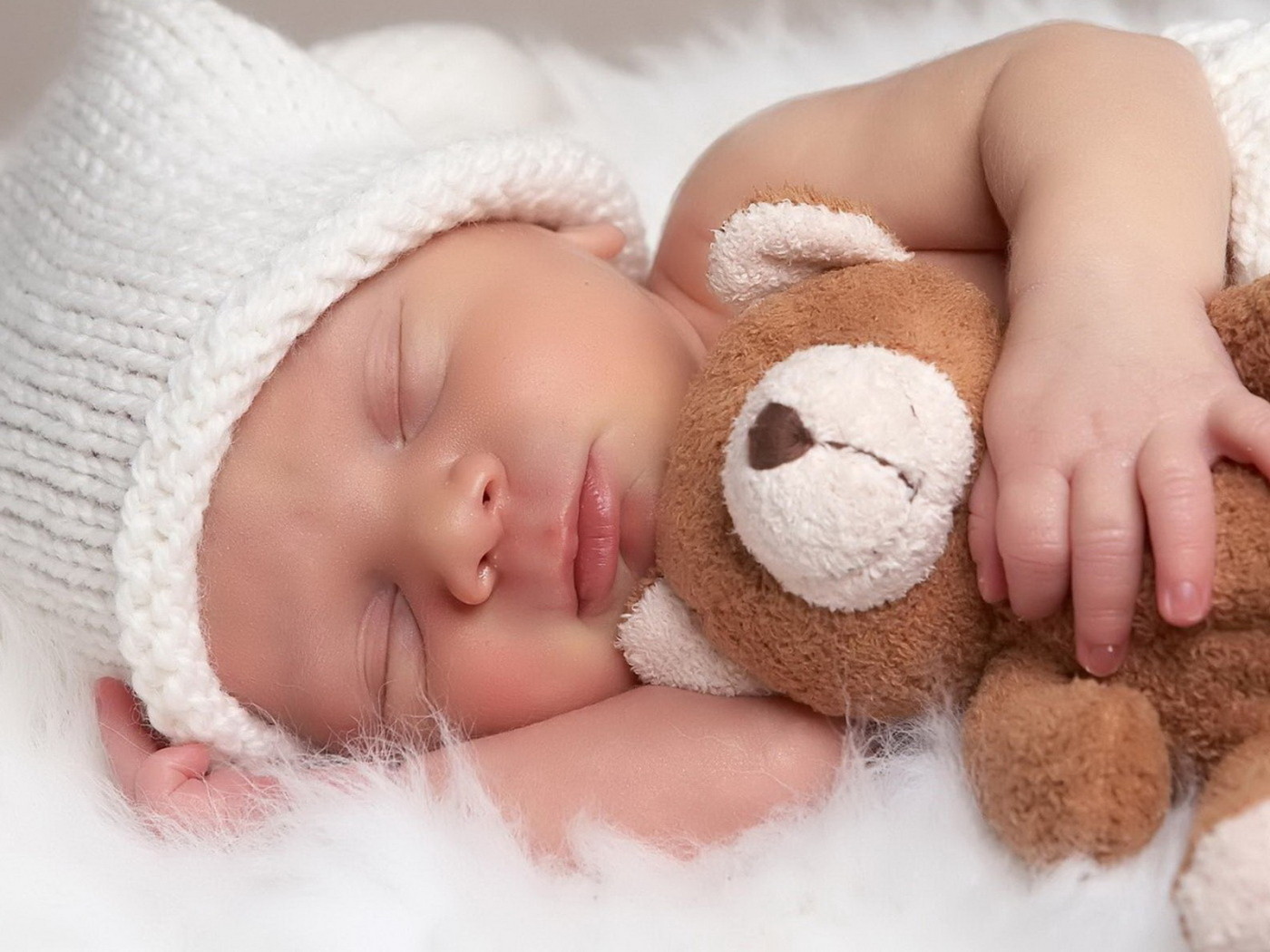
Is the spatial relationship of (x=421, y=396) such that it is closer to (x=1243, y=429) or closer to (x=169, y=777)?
(x=169, y=777)

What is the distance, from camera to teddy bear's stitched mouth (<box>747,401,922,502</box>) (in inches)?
28.4

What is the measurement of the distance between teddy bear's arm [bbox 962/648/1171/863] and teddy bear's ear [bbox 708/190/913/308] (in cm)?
35

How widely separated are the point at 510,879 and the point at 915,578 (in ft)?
1.11

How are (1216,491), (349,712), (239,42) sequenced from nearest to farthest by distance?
1. (1216,491)
2. (349,712)
3. (239,42)

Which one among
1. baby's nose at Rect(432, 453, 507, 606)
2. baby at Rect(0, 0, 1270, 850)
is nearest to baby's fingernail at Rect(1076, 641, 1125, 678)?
baby at Rect(0, 0, 1270, 850)

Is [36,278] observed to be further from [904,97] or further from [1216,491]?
[1216,491]

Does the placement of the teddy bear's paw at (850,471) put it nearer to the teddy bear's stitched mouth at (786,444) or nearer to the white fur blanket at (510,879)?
the teddy bear's stitched mouth at (786,444)

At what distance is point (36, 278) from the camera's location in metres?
1.14

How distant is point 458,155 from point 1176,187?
0.59m

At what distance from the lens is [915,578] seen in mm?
773

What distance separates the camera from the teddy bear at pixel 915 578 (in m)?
0.67

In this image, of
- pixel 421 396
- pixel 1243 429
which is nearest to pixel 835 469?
pixel 1243 429

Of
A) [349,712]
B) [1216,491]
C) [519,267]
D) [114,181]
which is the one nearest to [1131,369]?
[1216,491]

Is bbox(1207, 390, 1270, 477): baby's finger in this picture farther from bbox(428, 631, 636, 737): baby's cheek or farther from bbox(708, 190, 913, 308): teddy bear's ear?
bbox(428, 631, 636, 737): baby's cheek
